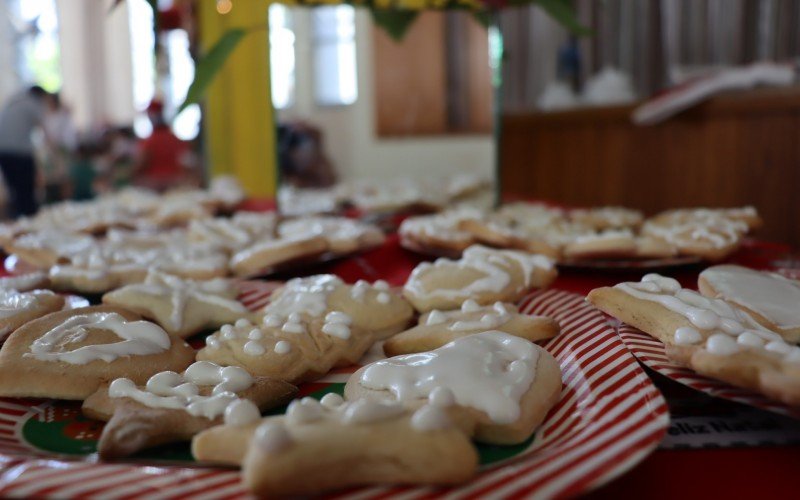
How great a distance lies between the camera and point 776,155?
99.5 inches

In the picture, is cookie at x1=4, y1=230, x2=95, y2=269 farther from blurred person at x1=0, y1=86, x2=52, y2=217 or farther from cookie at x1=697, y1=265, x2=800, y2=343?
blurred person at x1=0, y1=86, x2=52, y2=217

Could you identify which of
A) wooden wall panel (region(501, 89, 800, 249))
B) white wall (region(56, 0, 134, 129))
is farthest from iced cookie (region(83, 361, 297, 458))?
white wall (region(56, 0, 134, 129))

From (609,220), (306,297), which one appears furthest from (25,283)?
(609,220)

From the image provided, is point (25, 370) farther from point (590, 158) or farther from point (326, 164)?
point (590, 158)

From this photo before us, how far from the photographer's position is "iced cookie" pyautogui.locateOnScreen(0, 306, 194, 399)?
0.58 metres

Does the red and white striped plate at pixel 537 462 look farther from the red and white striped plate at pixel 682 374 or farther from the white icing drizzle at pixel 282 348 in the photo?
the white icing drizzle at pixel 282 348

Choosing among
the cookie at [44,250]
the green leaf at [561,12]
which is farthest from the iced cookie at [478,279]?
the green leaf at [561,12]

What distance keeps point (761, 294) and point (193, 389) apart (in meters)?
0.56

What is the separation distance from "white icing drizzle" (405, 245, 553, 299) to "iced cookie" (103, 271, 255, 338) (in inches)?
8.4

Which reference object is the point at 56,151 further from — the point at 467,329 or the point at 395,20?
the point at 467,329

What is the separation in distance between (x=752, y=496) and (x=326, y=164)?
1641 millimetres

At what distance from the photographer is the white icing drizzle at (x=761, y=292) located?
2.18 feet

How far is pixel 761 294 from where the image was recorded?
2.34 ft

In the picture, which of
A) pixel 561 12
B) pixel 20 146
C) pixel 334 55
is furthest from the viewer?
pixel 20 146
